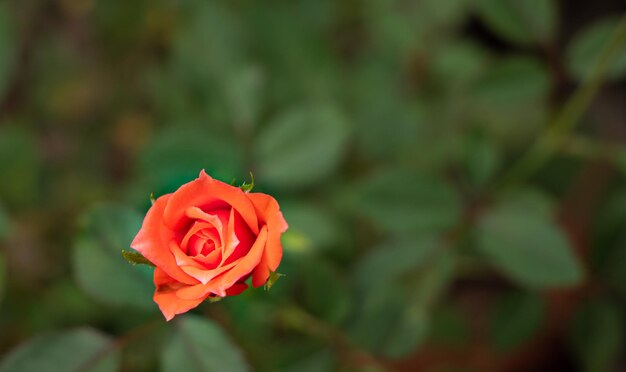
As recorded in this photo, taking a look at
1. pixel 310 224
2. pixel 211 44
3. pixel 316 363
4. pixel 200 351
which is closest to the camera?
pixel 200 351

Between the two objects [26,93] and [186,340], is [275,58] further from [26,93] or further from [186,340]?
[186,340]

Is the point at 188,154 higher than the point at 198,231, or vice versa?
the point at 198,231

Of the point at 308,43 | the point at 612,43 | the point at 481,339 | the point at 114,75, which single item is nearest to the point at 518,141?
the point at 481,339

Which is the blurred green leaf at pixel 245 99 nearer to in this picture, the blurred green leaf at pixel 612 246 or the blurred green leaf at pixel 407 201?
the blurred green leaf at pixel 407 201

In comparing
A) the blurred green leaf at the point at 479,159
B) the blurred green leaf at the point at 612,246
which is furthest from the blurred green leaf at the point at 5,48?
the blurred green leaf at the point at 612,246

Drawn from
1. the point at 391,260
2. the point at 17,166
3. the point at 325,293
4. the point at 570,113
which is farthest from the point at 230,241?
the point at 17,166

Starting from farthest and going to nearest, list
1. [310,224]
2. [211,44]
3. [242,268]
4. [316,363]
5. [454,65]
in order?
[454,65], [211,44], [310,224], [316,363], [242,268]

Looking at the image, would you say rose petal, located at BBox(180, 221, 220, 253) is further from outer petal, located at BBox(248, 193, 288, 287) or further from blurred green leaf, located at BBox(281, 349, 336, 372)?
blurred green leaf, located at BBox(281, 349, 336, 372)

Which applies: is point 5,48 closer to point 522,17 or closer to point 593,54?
point 522,17

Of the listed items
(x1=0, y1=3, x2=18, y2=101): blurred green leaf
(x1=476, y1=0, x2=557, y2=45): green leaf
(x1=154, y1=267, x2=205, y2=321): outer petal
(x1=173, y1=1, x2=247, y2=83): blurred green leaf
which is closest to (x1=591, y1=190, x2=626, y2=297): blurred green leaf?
(x1=476, y1=0, x2=557, y2=45): green leaf
